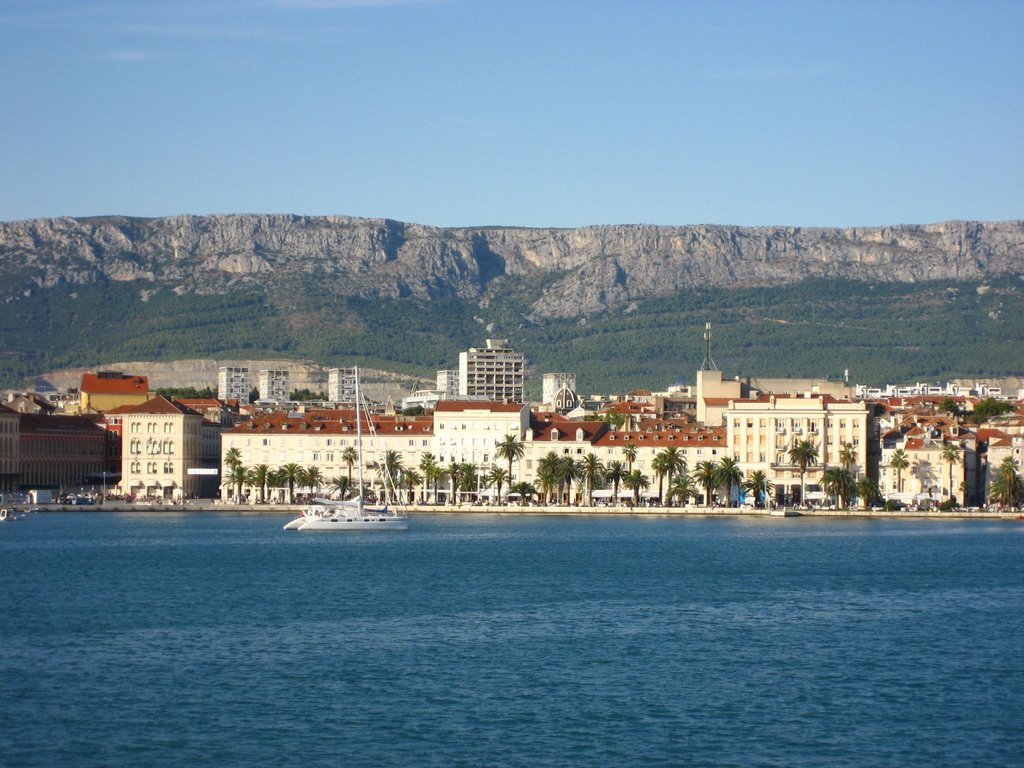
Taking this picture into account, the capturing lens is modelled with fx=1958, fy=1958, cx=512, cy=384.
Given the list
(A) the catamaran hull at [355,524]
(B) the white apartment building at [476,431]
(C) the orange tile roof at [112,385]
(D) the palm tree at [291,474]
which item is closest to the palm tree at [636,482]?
(B) the white apartment building at [476,431]

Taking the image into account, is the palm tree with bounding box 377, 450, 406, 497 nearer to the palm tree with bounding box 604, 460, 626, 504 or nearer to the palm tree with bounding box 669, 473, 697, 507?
the palm tree with bounding box 604, 460, 626, 504

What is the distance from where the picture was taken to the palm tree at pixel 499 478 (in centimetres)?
12425

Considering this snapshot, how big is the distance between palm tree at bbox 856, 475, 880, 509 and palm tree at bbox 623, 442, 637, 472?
Result: 14121 mm

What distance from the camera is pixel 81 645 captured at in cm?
4309

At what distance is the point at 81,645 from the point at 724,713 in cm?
1530

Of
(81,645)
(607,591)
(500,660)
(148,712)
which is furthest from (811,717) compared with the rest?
(607,591)

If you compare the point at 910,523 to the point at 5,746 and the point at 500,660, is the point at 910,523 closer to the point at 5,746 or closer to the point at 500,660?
the point at 500,660

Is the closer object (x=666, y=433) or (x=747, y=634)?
(x=747, y=634)

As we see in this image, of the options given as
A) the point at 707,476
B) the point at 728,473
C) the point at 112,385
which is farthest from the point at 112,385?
the point at 728,473

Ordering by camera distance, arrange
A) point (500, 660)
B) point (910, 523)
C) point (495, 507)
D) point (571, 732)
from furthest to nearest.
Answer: point (495, 507) → point (910, 523) → point (500, 660) → point (571, 732)

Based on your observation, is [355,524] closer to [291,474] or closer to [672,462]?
[672,462]

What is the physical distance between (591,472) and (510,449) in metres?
5.34

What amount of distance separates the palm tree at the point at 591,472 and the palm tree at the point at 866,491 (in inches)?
623

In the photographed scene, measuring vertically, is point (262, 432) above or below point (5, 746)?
above
